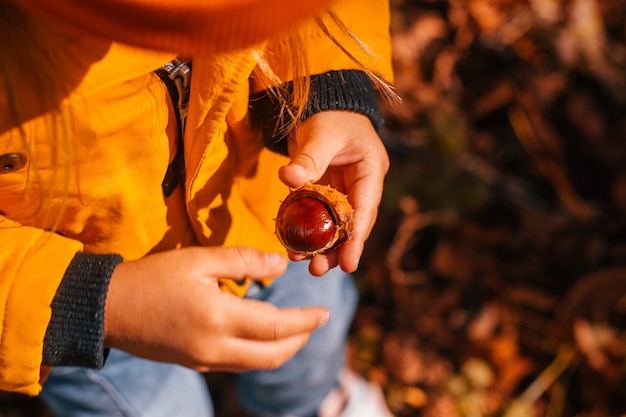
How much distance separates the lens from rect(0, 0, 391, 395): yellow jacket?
629mm

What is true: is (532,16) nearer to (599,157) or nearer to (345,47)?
(599,157)

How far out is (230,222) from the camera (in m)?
0.92

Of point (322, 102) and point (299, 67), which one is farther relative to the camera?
point (322, 102)

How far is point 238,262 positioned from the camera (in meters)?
0.78

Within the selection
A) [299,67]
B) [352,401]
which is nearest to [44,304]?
[299,67]

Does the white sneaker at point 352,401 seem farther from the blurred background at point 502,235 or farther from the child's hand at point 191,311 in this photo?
the child's hand at point 191,311

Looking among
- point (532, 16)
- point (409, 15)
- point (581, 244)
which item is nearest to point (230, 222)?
point (581, 244)

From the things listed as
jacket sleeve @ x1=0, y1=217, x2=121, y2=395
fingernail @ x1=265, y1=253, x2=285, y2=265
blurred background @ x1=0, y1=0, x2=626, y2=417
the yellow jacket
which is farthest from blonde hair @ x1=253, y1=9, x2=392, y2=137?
blurred background @ x1=0, y1=0, x2=626, y2=417

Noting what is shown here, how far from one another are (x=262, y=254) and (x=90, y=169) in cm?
25

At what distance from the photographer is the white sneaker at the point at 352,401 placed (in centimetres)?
134

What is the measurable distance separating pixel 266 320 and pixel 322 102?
1.02 feet

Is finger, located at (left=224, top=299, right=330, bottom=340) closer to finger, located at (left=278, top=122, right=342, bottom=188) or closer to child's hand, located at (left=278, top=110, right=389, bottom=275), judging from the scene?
child's hand, located at (left=278, top=110, right=389, bottom=275)

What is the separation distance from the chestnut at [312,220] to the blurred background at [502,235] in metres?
0.80

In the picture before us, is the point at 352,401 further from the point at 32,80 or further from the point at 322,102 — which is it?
the point at 32,80
